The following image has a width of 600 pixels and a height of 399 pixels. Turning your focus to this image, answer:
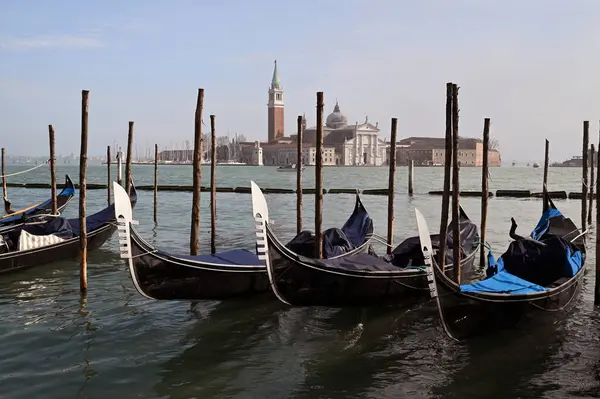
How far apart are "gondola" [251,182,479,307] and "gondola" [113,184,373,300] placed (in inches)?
21.1

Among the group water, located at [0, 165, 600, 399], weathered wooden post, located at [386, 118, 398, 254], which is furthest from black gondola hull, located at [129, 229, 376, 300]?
weathered wooden post, located at [386, 118, 398, 254]

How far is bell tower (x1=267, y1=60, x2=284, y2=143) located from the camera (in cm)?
8850

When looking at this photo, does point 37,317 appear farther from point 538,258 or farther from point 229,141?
point 229,141

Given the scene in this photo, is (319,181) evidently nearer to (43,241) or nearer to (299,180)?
(299,180)

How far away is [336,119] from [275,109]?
31.8 ft

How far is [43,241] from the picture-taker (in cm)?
693

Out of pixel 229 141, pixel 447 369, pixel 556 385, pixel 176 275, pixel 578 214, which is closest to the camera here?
pixel 556 385

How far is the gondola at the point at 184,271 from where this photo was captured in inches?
168

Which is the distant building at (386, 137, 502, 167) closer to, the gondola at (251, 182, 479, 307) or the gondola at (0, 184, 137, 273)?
the gondola at (0, 184, 137, 273)

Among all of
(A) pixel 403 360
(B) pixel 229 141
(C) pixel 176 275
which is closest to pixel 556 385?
(A) pixel 403 360

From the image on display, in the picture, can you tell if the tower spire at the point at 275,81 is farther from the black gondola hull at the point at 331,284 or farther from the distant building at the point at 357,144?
the black gondola hull at the point at 331,284

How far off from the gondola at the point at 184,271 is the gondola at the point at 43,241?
2278 mm

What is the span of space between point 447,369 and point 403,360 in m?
0.32

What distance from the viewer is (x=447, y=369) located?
3.88m
